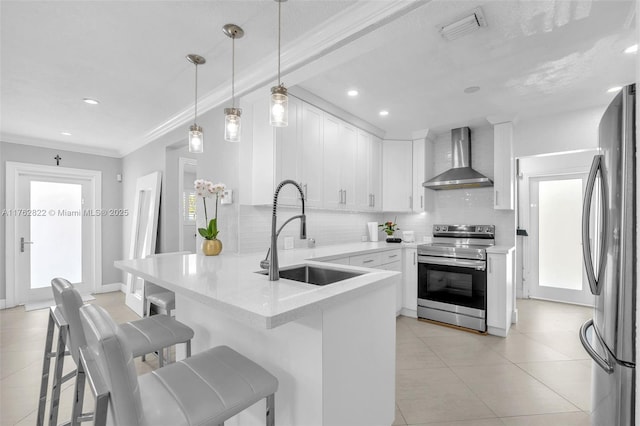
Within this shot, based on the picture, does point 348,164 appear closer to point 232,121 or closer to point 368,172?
point 368,172

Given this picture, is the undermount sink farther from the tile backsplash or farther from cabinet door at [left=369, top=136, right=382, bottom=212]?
cabinet door at [left=369, top=136, right=382, bottom=212]

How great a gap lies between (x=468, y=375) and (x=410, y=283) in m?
1.47

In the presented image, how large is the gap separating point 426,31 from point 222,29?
4.66 ft

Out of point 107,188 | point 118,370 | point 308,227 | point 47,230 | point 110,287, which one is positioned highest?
point 107,188

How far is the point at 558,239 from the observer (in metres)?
4.45

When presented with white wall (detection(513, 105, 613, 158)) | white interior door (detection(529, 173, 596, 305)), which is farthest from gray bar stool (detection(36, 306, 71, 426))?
white interior door (detection(529, 173, 596, 305))

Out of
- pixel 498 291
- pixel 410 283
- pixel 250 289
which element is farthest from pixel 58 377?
pixel 498 291

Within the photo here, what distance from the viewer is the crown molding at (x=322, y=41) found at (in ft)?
5.66

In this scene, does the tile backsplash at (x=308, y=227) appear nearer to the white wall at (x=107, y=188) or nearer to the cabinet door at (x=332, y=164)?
the cabinet door at (x=332, y=164)

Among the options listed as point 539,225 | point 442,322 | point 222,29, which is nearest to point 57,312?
point 222,29

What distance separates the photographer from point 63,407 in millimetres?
2027

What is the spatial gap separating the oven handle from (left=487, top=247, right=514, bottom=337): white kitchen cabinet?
8 cm

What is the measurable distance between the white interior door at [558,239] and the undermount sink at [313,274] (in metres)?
4.21

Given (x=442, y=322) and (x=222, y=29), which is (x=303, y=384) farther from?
(x=442, y=322)
